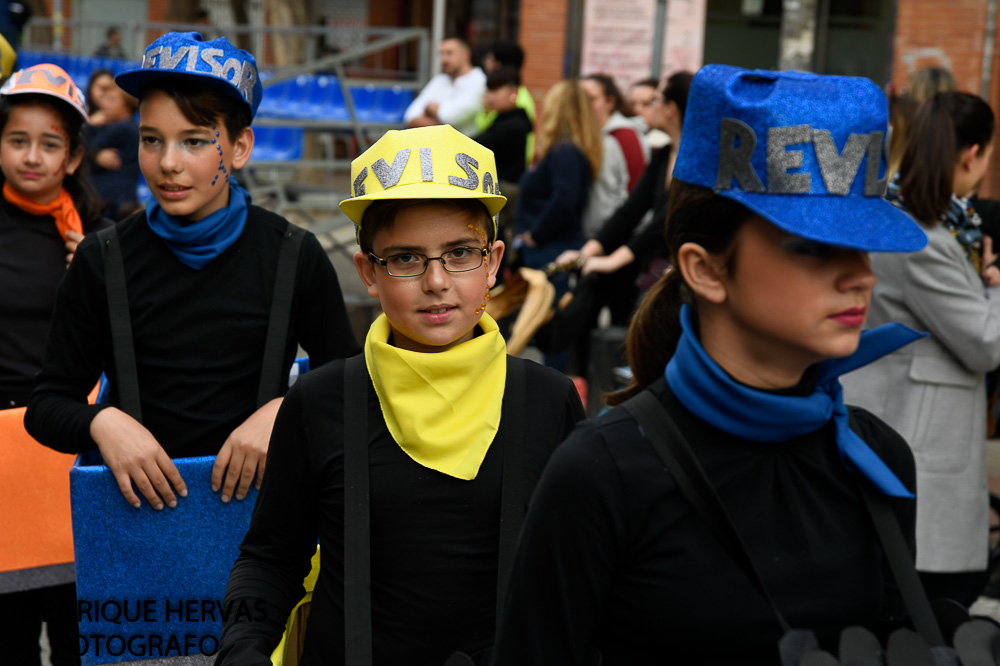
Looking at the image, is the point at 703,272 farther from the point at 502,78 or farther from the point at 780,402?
the point at 502,78

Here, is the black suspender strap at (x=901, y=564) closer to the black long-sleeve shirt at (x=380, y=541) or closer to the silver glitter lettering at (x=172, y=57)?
the black long-sleeve shirt at (x=380, y=541)

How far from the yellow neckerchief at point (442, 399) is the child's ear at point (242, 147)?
99 centimetres

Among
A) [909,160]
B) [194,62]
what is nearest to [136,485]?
[194,62]

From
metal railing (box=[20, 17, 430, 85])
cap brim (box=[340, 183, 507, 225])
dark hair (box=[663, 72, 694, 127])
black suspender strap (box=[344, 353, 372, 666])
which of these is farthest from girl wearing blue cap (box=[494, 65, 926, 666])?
metal railing (box=[20, 17, 430, 85])

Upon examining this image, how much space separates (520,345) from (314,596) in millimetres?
4169

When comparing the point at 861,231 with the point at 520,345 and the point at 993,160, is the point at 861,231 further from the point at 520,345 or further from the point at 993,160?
the point at 993,160

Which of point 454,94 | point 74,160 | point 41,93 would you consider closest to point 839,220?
point 41,93

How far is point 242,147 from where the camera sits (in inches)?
122

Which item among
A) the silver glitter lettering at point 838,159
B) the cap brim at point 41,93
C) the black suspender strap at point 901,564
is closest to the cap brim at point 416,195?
the silver glitter lettering at point 838,159

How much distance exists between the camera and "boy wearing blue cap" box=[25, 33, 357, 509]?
2824mm

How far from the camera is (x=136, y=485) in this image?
2.54 m

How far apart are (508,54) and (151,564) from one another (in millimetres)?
7262

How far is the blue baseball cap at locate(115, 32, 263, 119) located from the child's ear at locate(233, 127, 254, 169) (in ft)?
0.37

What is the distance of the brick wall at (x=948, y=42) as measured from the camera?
1341 cm
